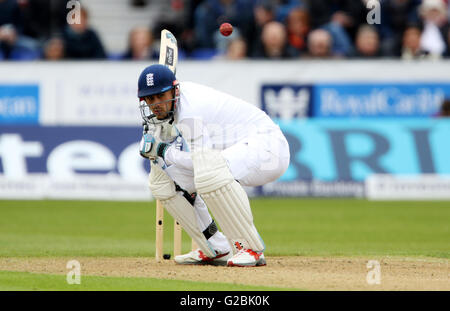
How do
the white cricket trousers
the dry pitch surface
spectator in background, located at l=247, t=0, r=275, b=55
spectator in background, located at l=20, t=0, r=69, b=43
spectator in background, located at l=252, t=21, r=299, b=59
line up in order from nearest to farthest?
the dry pitch surface
the white cricket trousers
spectator in background, located at l=252, t=21, r=299, b=59
spectator in background, located at l=247, t=0, r=275, b=55
spectator in background, located at l=20, t=0, r=69, b=43

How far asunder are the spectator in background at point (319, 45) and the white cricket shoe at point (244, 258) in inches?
405

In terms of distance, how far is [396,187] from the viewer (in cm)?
1627

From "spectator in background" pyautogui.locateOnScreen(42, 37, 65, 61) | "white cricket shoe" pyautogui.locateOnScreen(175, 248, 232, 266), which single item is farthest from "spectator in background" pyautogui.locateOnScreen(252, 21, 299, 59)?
"white cricket shoe" pyautogui.locateOnScreen(175, 248, 232, 266)

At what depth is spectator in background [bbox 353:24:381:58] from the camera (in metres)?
18.0

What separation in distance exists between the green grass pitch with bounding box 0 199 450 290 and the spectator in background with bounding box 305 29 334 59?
326 centimetres

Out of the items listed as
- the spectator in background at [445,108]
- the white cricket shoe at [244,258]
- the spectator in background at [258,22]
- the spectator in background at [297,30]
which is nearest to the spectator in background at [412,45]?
the spectator in background at [445,108]

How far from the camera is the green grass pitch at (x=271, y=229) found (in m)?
10.0

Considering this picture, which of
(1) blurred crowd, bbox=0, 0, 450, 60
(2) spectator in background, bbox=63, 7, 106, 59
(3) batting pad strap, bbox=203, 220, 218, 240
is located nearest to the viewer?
(3) batting pad strap, bbox=203, 220, 218, 240

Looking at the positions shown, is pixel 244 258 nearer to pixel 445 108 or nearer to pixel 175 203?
pixel 175 203

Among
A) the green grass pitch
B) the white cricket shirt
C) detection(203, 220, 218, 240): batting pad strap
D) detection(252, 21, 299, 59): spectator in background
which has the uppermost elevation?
detection(252, 21, 299, 59): spectator in background

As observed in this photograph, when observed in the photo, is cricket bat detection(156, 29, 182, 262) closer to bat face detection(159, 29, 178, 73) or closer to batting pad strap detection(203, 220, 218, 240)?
bat face detection(159, 29, 178, 73)

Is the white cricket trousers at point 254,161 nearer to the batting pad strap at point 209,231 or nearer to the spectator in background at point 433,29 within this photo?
the batting pad strap at point 209,231
